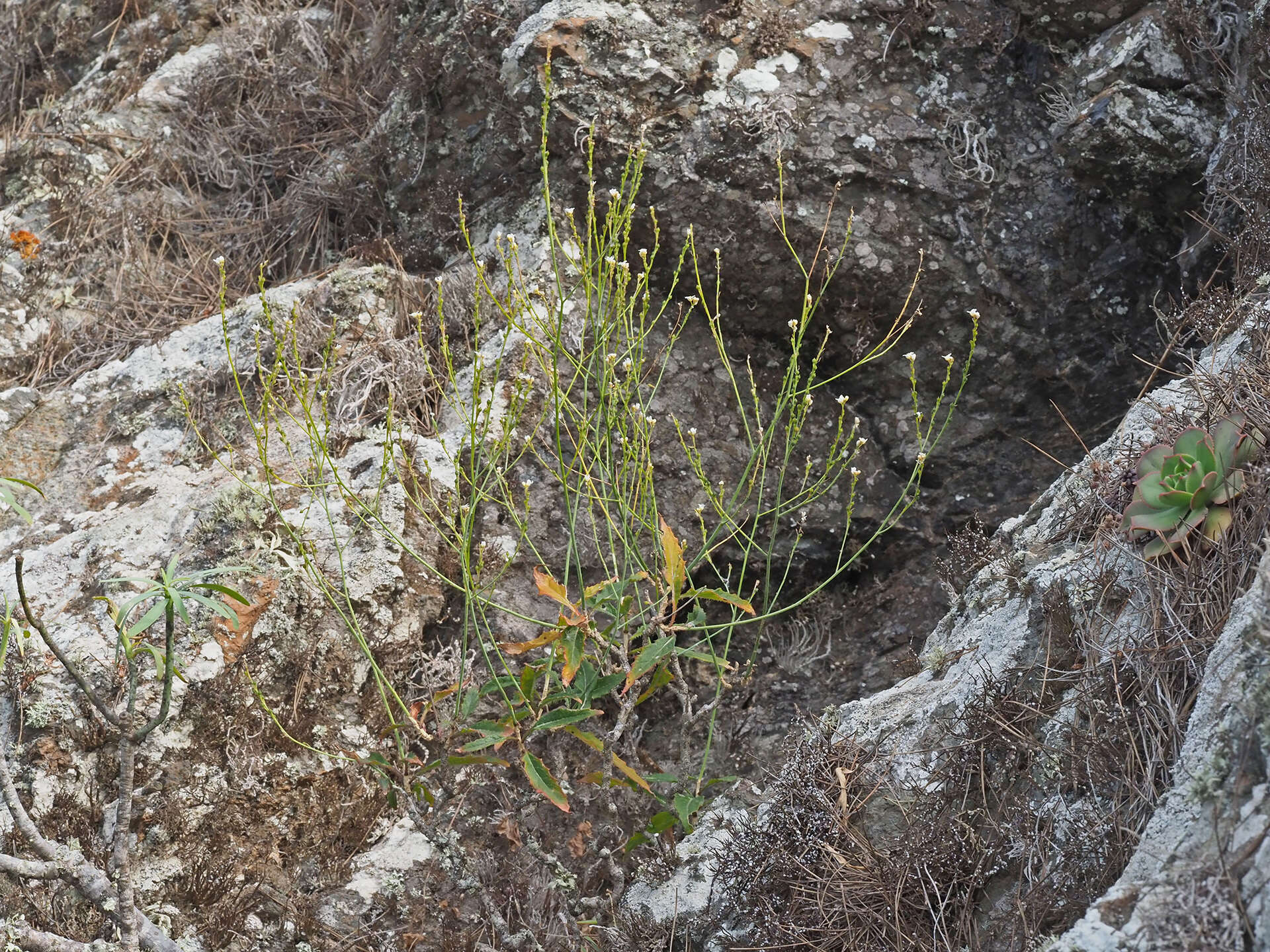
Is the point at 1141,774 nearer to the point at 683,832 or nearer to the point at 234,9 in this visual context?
the point at 683,832

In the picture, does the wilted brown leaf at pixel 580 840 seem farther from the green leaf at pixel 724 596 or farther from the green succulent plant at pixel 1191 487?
the green succulent plant at pixel 1191 487

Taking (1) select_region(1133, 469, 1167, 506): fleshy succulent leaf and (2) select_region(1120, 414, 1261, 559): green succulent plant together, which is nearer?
(2) select_region(1120, 414, 1261, 559): green succulent plant

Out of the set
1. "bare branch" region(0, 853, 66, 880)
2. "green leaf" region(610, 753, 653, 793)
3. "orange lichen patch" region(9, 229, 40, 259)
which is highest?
"orange lichen patch" region(9, 229, 40, 259)

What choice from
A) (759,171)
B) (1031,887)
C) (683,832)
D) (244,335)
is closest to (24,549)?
(244,335)

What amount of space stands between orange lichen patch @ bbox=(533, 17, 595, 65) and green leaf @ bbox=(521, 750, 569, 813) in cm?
264

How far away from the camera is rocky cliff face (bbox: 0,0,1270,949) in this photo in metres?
2.12

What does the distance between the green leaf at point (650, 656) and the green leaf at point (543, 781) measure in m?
0.32

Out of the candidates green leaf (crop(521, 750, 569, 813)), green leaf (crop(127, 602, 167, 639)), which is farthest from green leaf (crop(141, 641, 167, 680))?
green leaf (crop(521, 750, 569, 813))

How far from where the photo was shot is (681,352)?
3727mm

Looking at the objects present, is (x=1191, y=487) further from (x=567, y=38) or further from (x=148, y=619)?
(x=567, y=38)

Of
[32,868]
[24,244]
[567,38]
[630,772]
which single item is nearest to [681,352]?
[567,38]

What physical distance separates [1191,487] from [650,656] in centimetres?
132

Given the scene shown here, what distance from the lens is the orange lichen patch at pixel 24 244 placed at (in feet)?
14.0

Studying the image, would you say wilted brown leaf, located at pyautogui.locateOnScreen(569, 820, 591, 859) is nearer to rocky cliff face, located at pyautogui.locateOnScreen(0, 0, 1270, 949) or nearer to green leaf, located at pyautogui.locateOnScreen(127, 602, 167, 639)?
rocky cliff face, located at pyautogui.locateOnScreen(0, 0, 1270, 949)
